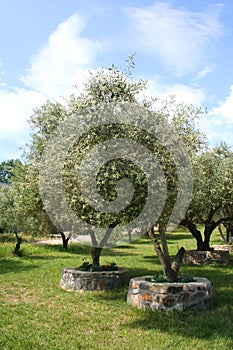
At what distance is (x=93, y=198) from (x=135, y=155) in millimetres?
1708

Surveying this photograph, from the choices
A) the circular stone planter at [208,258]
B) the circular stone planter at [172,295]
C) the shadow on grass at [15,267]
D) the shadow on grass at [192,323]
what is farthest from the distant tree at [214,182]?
the shadow on grass at [15,267]

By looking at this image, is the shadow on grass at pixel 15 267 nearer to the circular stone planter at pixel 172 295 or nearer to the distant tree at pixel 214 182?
the distant tree at pixel 214 182

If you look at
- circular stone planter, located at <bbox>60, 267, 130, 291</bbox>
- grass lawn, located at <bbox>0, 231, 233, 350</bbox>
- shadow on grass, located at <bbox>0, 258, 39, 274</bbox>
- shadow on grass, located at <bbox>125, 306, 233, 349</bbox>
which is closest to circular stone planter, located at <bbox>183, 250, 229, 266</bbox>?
grass lawn, located at <bbox>0, 231, 233, 350</bbox>

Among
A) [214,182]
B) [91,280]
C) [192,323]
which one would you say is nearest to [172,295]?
[192,323]

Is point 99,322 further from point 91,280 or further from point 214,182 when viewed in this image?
point 214,182

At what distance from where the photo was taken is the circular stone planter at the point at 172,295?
901 centimetres

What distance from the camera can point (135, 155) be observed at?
9.73m

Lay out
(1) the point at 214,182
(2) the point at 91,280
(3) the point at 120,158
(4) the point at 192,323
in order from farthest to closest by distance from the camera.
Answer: (1) the point at 214,182 → (2) the point at 91,280 → (3) the point at 120,158 → (4) the point at 192,323

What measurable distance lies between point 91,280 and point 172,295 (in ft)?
12.3

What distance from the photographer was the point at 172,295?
9.04 metres

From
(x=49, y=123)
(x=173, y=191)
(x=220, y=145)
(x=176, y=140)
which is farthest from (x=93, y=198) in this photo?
(x=220, y=145)

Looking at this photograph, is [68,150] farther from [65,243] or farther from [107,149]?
[65,243]

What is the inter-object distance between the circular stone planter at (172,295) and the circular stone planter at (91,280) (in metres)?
2.59

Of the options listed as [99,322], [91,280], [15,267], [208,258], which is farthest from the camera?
[208,258]
